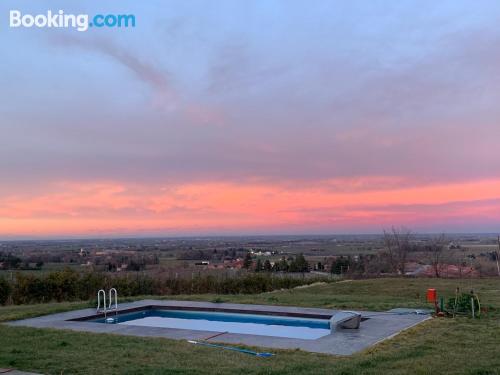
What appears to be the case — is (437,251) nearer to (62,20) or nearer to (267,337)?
(267,337)

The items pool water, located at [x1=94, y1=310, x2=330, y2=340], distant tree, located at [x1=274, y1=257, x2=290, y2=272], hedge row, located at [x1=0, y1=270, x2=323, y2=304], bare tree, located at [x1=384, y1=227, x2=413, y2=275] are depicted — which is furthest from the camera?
bare tree, located at [x1=384, y1=227, x2=413, y2=275]

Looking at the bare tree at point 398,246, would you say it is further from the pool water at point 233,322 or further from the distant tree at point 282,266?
the pool water at point 233,322

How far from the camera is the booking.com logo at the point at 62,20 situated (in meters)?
10.8

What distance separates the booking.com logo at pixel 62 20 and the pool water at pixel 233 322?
258 inches

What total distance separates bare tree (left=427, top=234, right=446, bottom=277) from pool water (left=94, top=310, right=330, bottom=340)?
16625 mm

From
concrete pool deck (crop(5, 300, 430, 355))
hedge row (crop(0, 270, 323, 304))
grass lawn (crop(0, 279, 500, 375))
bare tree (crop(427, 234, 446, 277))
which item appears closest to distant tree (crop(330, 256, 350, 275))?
bare tree (crop(427, 234, 446, 277))

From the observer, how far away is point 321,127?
16.5 meters

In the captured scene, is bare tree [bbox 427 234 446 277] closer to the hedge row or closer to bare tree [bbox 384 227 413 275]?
bare tree [bbox 384 227 413 275]

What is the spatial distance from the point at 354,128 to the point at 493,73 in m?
4.56

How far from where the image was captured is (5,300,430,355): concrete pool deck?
20.6 ft

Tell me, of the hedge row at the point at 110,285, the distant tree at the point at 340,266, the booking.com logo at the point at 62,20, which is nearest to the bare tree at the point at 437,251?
the distant tree at the point at 340,266

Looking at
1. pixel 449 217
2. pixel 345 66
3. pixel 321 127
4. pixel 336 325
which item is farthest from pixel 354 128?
pixel 449 217

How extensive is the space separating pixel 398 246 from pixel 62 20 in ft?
70.0

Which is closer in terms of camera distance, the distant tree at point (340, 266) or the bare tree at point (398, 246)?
the bare tree at point (398, 246)
